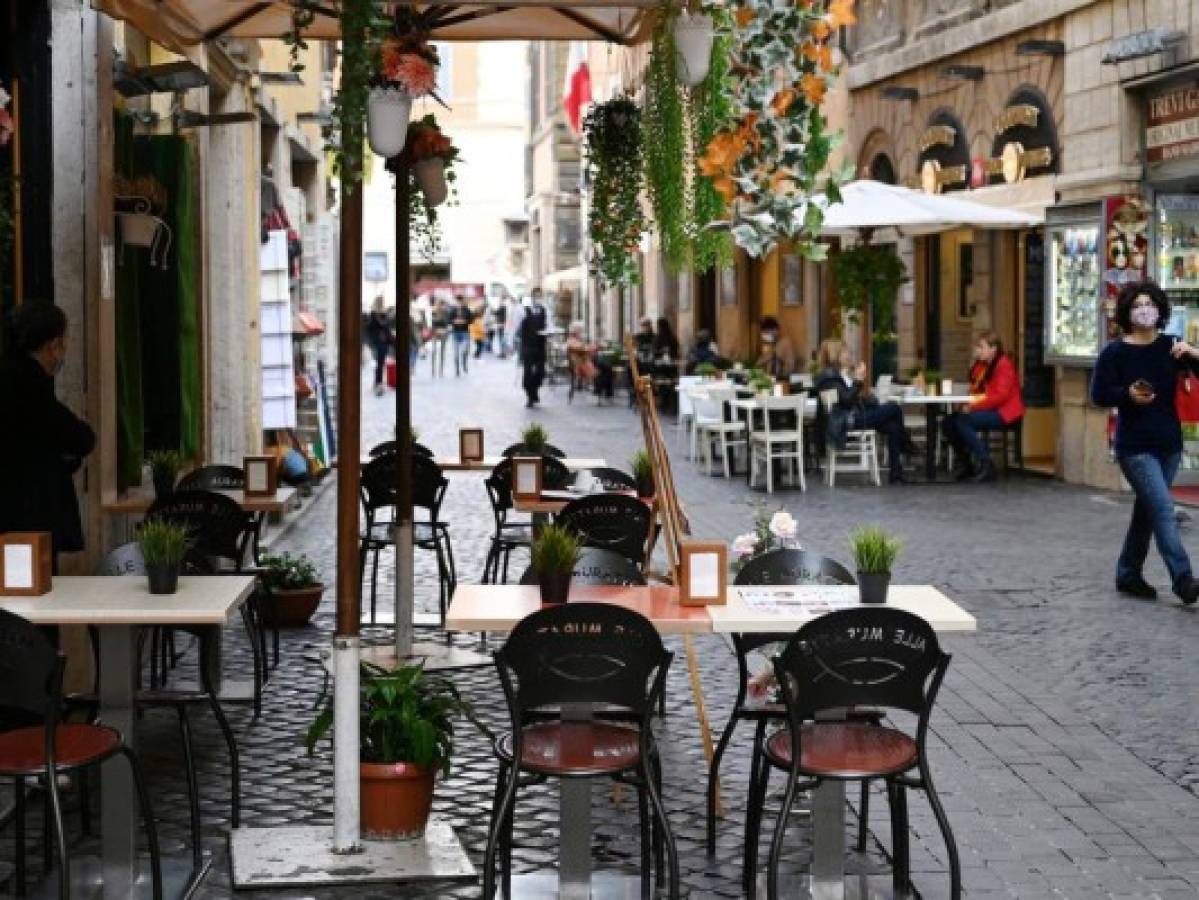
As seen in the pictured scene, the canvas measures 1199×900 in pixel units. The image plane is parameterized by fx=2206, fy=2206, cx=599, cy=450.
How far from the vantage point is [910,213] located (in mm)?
19406

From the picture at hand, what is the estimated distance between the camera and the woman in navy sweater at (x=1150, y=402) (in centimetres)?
1195

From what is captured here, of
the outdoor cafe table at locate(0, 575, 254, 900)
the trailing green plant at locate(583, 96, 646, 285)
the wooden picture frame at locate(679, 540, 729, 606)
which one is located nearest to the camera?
the outdoor cafe table at locate(0, 575, 254, 900)

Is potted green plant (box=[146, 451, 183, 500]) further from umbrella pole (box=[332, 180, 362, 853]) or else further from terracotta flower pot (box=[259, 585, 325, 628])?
umbrella pole (box=[332, 180, 362, 853])

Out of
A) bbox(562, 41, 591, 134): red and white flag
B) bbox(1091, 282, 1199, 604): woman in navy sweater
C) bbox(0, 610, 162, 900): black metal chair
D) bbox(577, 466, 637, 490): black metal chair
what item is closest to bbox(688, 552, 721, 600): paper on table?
bbox(0, 610, 162, 900): black metal chair

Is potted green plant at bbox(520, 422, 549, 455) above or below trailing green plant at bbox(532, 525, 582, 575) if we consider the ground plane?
above

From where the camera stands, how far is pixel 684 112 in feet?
24.9

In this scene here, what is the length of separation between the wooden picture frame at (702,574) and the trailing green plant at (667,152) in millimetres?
1335

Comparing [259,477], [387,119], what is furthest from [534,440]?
[387,119]

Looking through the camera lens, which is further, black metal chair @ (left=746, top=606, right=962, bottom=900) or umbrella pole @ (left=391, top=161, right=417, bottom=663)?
umbrella pole @ (left=391, top=161, right=417, bottom=663)

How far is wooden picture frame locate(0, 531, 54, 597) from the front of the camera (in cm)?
684

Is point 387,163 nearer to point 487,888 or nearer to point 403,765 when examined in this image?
point 403,765

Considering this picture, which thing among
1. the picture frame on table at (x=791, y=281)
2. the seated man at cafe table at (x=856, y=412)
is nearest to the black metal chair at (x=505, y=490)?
the seated man at cafe table at (x=856, y=412)

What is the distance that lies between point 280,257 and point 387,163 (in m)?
7.17

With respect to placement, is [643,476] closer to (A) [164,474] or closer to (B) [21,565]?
(A) [164,474]
